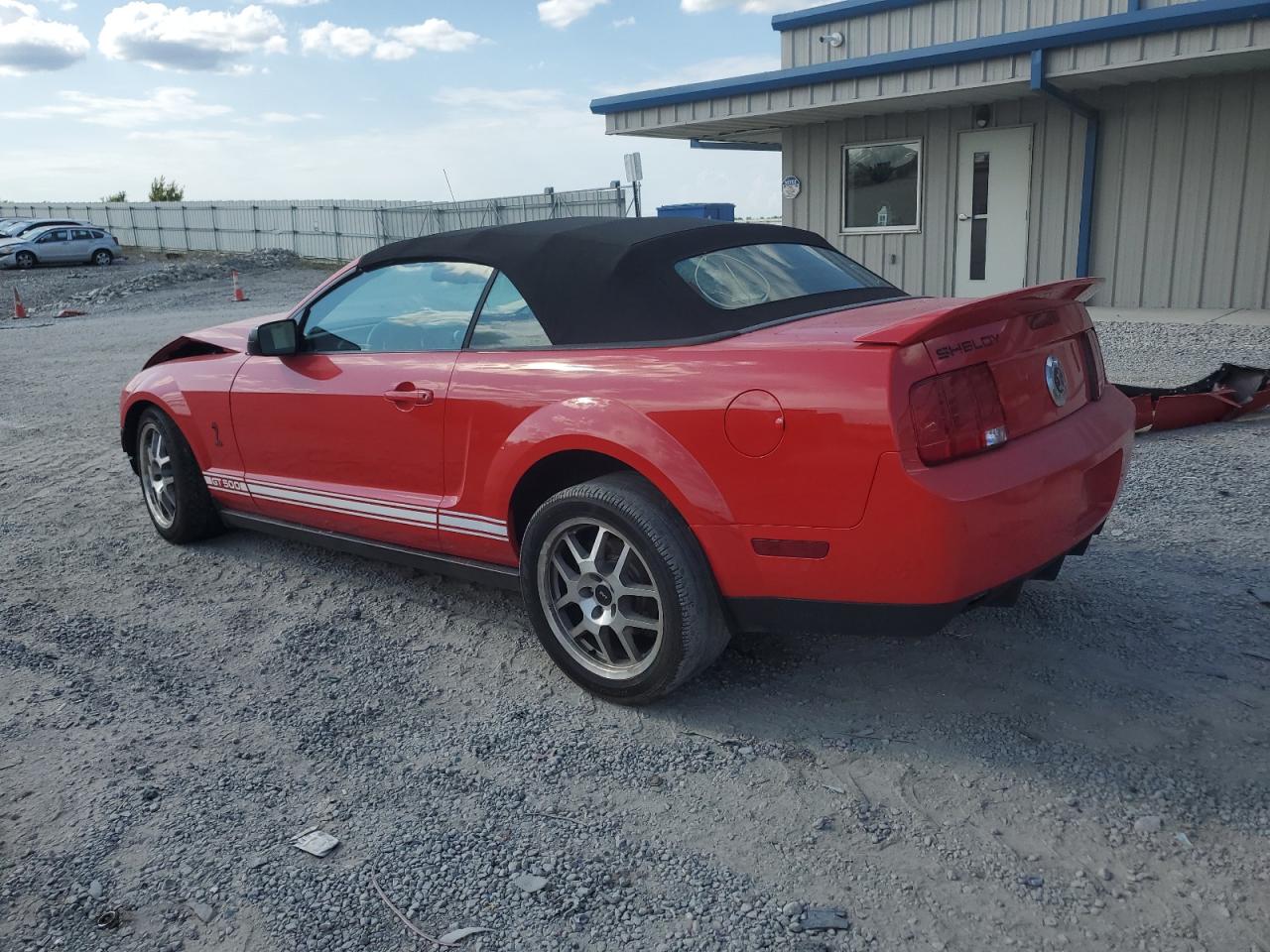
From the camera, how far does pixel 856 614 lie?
295cm

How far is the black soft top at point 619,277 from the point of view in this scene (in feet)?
11.1

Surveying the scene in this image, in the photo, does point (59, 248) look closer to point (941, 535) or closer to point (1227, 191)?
point (1227, 191)

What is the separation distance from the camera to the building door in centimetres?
1384

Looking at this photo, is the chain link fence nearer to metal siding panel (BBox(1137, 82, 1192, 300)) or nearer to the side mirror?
metal siding panel (BBox(1137, 82, 1192, 300))

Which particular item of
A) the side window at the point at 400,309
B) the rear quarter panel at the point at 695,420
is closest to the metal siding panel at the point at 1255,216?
the side window at the point at 400,309

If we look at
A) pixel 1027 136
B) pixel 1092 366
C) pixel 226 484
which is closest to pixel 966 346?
pixel 1092 366

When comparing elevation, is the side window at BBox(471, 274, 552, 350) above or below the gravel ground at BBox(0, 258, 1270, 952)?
above

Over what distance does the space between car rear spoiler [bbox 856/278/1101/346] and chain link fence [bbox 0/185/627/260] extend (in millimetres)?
22075

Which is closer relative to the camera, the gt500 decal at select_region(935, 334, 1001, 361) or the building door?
the gt500 decal at select_region(935, 334, 1001, 361)

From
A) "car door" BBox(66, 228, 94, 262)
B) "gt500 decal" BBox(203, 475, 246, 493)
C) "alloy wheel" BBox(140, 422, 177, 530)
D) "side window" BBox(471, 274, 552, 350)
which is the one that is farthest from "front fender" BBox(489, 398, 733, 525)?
"car door" BBox(66, 228, 94, 262)

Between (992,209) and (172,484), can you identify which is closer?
(172,484)

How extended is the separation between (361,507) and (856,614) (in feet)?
6.89

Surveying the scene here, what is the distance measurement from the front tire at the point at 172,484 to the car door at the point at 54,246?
104 feet

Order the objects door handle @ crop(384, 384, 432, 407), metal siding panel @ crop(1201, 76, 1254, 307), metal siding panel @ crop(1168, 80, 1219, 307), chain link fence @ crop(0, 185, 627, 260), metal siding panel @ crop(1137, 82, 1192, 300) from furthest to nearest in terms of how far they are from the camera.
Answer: chain link fence @ crop(0, 185, 627, 260) → metal siding panel @ crop(1137, 82, 1192, 300) → metal siding panel @ crop(1168, 80, 1219, 307) → metal siding panel @ crop(1201, 76, 1254, 307) → door handle @ crop(384, 384, 432, 407)
